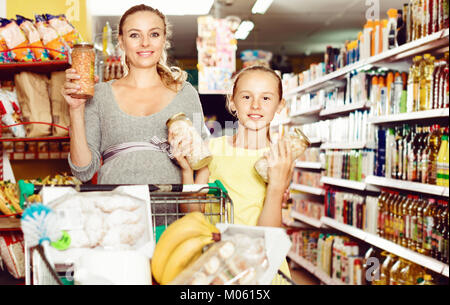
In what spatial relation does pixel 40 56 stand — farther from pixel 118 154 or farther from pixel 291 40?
pixel 291 40

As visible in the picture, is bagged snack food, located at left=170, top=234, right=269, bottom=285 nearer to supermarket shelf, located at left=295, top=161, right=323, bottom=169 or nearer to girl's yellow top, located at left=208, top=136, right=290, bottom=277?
girl's yellow top, located at left=208, top=136, right=290, bottom=277

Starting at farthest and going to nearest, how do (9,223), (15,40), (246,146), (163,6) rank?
1. (163,6)
2. (15,40)
3. (9,223)
4. (246,146)

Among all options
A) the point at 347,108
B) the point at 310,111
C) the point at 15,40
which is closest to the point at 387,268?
the point at 347,108

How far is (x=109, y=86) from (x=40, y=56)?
1288 millimetres

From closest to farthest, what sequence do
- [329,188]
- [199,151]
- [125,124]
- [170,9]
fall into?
[199,151], [125,124], [329,188], [170,9]

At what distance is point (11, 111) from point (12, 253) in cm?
79

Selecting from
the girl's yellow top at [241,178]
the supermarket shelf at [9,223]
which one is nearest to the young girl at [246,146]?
the girl's yellow top at [241,178]

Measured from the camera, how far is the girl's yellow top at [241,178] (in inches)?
56.4

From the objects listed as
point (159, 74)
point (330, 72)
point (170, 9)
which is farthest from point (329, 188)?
point (159, 74)

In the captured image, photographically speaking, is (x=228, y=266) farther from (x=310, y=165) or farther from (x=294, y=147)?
(x=310, y=165)

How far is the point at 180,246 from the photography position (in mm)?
809

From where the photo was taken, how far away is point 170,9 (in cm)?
591

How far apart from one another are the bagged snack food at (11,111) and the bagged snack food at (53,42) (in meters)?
0.34

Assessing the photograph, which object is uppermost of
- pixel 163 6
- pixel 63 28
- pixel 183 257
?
pixel 163 6
